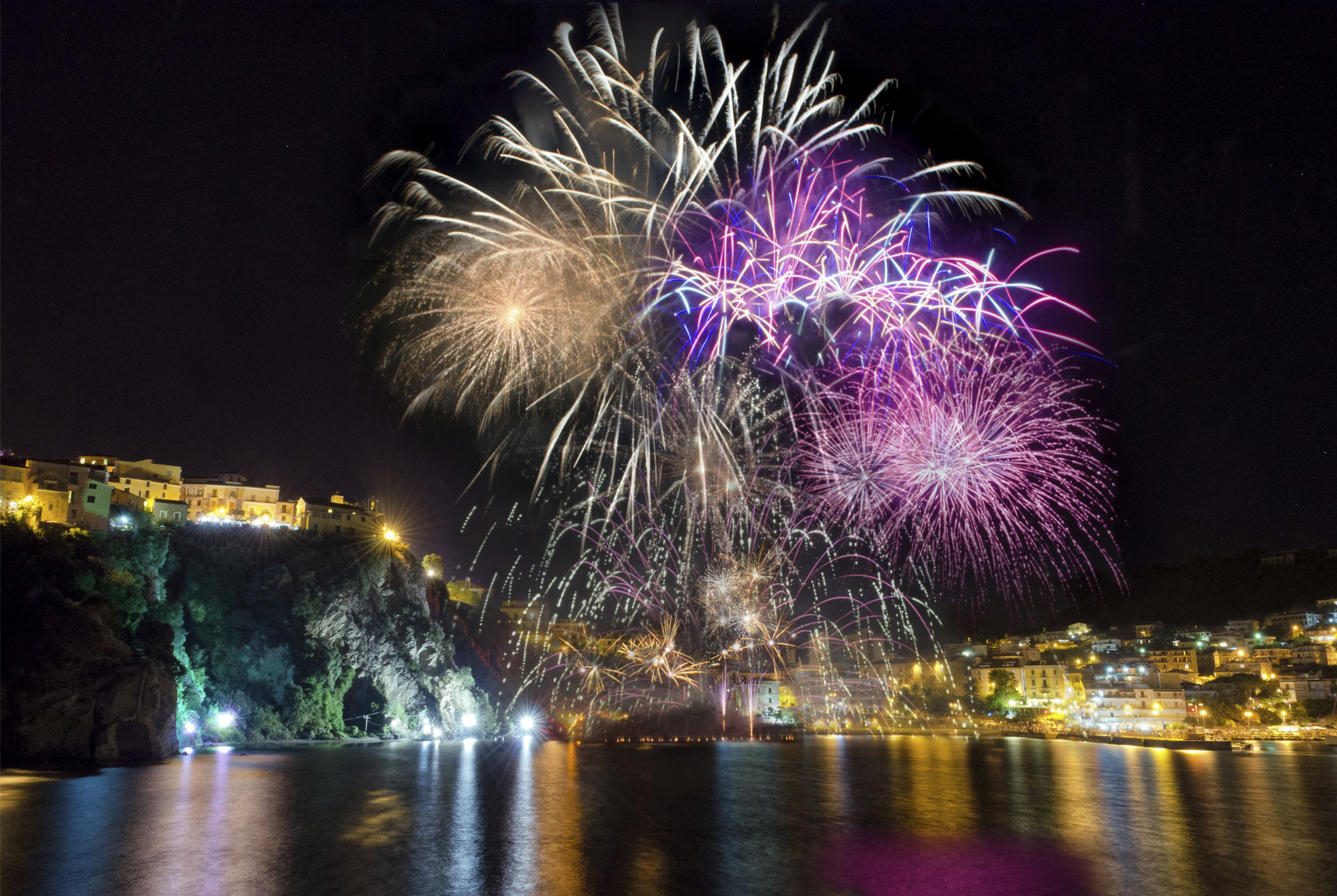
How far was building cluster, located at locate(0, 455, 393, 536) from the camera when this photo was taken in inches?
1800

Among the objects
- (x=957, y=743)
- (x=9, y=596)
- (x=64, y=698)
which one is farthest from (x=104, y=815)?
(x=957, y=743)

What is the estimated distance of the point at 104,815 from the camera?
22.2 meters

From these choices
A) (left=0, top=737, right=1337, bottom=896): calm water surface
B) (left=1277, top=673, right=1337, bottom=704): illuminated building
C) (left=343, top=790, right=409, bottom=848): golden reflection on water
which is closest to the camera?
(left=0, top=737, right=1337, bottom=896): calm water surface

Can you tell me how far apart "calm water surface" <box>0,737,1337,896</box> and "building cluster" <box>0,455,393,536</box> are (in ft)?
62.5

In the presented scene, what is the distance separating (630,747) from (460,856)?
149 ft

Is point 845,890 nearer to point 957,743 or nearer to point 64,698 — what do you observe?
point 64,698

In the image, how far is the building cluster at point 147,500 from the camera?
45.7 m

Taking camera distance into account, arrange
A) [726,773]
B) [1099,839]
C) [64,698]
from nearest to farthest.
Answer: [1099,839] → [64,698] → [726,773]

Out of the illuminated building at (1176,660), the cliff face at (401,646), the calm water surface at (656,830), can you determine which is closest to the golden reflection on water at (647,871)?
the calm water surface at (656,830)

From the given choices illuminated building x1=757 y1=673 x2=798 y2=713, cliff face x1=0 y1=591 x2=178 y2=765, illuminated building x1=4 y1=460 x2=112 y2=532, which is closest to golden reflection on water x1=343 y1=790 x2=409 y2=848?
cliff face x1=0 y1=591 x2=178 y2=765

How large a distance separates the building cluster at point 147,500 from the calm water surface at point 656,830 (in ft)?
62.5

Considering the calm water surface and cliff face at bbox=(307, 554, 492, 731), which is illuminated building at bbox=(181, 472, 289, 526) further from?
the calm water surface

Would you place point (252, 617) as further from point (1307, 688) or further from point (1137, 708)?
point (1307, 688)

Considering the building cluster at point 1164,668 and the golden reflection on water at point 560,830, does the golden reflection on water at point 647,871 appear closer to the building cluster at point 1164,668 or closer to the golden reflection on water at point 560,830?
the golden reflection on water at point 560,830
